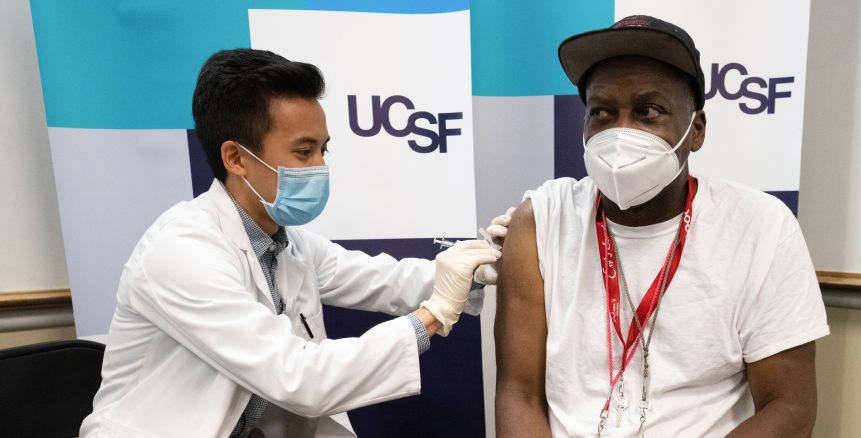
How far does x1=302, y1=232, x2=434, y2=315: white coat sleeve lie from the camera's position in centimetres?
164

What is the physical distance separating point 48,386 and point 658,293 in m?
1.48

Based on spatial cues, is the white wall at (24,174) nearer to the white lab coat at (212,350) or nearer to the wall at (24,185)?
the wall at (24,185)

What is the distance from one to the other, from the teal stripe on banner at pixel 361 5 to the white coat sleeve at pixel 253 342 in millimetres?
788

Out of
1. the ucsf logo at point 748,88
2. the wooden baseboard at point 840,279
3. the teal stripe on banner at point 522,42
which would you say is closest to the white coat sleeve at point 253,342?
the teal stripe on banner at point 522,42

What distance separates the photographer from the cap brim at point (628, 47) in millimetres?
1046

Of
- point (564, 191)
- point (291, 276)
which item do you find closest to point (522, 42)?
point (564, 191)

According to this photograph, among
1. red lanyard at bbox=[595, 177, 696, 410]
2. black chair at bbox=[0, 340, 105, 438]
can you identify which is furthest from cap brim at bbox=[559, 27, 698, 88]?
black chair at bbox=[0, 340, 105, 438]

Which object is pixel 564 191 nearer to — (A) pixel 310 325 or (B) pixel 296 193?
(B) pixel 296 193

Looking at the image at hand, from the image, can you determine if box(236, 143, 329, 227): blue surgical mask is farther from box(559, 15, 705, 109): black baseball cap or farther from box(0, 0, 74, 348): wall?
box(0, 0, 74, 348): wall

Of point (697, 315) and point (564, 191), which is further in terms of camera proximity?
point (564, 191)

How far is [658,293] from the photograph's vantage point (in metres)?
1.14

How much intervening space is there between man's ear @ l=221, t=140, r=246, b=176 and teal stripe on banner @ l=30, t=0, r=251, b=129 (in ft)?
1.61

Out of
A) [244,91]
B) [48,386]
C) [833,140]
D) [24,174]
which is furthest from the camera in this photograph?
[24,174]

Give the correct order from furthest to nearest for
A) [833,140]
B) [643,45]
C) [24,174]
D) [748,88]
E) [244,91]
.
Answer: [24,174], [833,140], [748,88], [244,91], [643,45]
